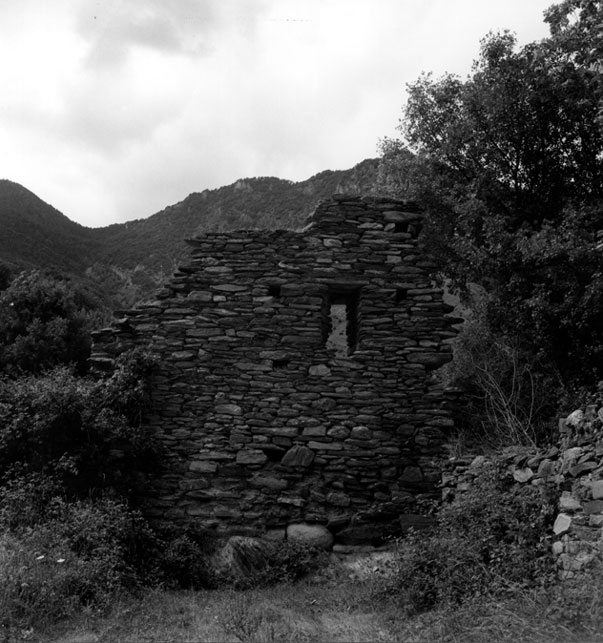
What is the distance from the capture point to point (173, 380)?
850cm

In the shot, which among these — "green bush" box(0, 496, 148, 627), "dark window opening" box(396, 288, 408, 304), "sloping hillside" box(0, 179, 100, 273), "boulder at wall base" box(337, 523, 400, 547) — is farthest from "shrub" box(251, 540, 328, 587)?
"sloping hillside" box(0, 179, 100, 273)

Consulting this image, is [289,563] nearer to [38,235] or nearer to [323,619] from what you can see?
[323,619]

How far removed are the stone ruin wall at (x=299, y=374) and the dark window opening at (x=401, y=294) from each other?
0.02 m

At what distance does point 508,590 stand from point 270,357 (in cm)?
462

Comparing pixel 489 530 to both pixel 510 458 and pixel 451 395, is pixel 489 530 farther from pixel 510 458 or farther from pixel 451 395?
pixel 451 395

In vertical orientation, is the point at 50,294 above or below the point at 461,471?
→ above

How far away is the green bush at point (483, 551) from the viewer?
5188 millimetres

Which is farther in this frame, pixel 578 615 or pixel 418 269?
pixel 418 269

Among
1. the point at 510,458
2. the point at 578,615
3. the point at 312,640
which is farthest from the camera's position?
the point at 510,458

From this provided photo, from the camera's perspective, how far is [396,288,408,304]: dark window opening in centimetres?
888

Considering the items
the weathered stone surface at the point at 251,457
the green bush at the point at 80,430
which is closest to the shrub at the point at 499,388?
the weathered stone surface at the point at 251,457

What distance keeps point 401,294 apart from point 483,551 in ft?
13.8

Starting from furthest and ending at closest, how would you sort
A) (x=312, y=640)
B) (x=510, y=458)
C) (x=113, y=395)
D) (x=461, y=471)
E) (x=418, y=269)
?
(x=418, y=269) → (x=113, y=395) → (x=461, y=471) → (x=510, y=458) → (x=312, y=640)

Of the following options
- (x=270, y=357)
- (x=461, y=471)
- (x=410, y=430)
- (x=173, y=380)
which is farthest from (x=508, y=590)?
(x=173, y=380)
